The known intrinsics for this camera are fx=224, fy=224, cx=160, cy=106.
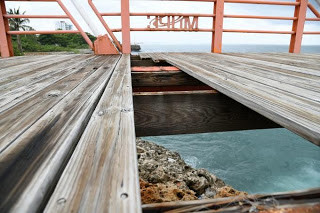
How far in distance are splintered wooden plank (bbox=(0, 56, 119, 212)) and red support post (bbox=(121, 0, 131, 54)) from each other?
3.31 meters

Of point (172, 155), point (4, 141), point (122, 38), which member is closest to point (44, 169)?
point (4, 141)

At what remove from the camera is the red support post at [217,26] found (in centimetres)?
416

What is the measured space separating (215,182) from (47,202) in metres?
8.73

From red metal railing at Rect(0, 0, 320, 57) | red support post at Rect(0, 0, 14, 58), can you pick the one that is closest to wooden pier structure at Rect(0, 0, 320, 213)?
red metal railing at Rect(0, 0, 320, 57)

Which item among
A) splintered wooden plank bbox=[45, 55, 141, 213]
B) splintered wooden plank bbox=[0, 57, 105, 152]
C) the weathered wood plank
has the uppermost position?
splintered wooden plank bbox=[0, 57, 105, 152]

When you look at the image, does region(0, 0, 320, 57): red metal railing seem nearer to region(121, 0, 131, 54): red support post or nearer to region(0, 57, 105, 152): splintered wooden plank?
region(121, 0, 131, 54): red support post

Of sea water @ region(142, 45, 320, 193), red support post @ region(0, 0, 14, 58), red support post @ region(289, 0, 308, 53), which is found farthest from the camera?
sea water @ region(142, 45, 320, 193)

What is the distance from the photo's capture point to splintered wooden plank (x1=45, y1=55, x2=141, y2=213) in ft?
1.36

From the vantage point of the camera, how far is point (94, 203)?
0.42 metres

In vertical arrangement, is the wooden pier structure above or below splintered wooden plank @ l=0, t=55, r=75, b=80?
below

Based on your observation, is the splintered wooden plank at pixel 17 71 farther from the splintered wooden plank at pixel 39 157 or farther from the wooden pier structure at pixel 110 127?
the splintered wooden plank at pixel 39 157

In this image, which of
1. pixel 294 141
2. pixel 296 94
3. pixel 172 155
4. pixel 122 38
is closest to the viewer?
pixel 296 94

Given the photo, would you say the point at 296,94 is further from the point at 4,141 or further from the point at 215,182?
the point at 215,182

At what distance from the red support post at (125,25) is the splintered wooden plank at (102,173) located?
3.47 meters
